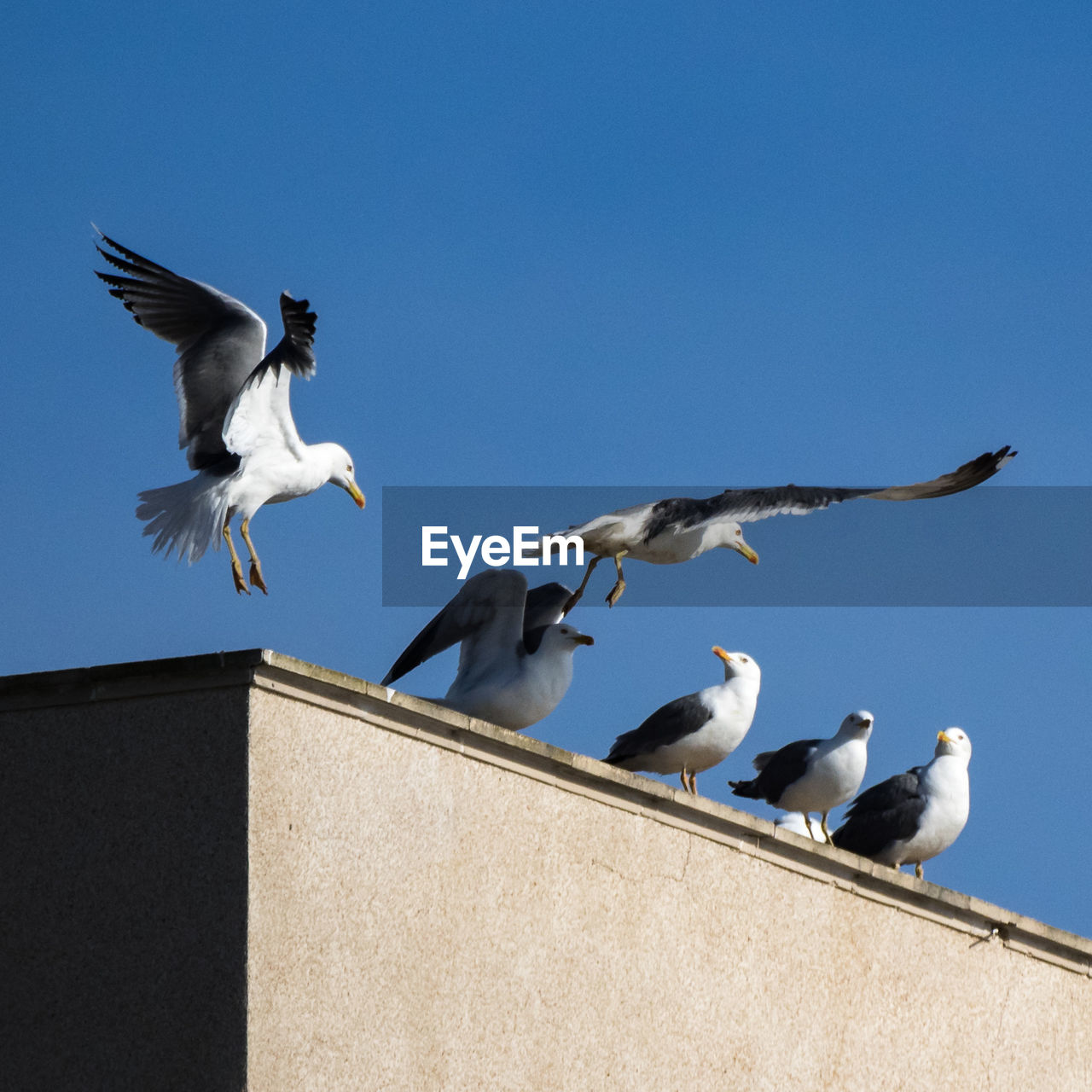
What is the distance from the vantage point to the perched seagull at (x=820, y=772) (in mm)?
11023

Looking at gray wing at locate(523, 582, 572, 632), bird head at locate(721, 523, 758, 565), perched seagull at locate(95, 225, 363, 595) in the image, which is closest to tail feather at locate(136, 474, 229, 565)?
perched seagull at locate(95, 225, 363, 595)

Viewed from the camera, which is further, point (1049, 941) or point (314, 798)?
point (1049, 941)

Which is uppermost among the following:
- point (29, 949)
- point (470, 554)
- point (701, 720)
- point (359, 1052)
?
point (470, 554)

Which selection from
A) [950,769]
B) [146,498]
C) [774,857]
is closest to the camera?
[774,857]

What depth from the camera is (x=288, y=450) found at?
10.7 metres

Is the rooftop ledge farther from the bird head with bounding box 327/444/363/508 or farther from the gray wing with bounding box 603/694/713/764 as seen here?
the bird head with bounding box 327/444/363/508

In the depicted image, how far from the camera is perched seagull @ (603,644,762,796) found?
1036 cm

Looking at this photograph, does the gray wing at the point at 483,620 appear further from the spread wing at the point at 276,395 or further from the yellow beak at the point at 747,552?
the yellow beak at the point at 747,552

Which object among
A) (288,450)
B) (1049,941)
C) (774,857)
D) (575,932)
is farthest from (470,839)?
(1049,941)

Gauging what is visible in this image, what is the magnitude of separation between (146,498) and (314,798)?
356 centimetres

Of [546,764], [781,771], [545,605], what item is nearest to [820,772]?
[781,771]

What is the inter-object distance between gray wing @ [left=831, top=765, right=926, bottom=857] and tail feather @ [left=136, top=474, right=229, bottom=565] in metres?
4.09

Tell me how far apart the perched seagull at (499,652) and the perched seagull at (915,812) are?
7.88 feet

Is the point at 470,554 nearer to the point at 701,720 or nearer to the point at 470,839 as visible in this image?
the point at 701,720
